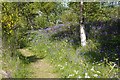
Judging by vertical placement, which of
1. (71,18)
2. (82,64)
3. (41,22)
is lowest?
(41,22)

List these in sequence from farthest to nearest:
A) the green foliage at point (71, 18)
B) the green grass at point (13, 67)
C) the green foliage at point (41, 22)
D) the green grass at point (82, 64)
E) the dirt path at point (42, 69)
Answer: the green foliage at point (41, 22) → the green foliage at point (71, 18) → the dirt path at point (42, 69) → the green grass at point (13, 67) → the green grass at point (82, 64)

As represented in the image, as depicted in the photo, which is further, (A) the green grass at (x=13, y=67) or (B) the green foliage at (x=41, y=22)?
(B) the green foliage at (x=41, y=22)

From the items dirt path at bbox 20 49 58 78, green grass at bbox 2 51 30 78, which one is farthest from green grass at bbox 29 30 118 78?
green grass at bbox 2 51 30 78

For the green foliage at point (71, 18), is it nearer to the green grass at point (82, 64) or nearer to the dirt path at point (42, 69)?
the green grass at point (82, 64)

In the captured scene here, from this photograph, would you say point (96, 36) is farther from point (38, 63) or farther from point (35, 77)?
point (35, 77)

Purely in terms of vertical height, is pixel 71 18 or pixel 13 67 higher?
pixel 13 67

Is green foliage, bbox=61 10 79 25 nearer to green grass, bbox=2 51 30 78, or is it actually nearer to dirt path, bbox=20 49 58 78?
dirt path, bbox=20 49 58 78

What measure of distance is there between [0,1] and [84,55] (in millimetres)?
3860

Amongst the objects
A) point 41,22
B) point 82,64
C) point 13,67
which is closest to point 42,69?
point 13,67

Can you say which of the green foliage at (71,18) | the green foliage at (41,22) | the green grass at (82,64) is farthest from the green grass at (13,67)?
the green foliage at (41,22)

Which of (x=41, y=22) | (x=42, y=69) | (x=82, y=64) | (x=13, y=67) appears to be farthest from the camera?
(x=41, y=22)

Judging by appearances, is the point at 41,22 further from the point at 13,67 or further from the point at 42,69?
the point at 13,67

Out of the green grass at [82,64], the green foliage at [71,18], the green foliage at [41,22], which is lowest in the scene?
the green foliage at [41,22]

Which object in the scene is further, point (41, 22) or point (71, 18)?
point (41, 22)
